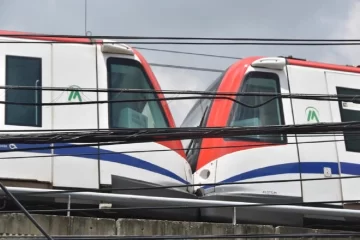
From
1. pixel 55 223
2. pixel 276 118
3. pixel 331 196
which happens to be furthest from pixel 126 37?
pixel 331 196

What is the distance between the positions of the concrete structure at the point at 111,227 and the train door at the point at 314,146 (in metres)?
1.31

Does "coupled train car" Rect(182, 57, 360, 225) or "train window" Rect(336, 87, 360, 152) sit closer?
"coupled train car" Rect(182, 57, 360, 225)

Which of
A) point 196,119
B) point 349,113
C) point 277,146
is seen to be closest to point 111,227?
point 277,146

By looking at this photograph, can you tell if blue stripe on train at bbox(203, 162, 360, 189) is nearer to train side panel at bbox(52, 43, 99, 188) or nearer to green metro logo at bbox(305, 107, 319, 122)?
green metro logo at bbox(305, 107, 319, 122)

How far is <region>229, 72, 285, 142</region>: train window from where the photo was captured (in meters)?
10.6

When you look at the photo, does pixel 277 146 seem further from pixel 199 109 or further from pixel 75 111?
pixel 75 111

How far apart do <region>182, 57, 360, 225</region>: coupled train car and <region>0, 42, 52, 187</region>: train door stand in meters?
2.17

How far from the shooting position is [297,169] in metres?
10.6

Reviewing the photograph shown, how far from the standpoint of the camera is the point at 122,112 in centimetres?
1012

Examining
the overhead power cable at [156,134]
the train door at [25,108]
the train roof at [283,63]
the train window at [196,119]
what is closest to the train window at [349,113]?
the train roof at [283,63]

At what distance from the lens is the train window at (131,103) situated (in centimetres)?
1008

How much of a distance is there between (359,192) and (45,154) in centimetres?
445

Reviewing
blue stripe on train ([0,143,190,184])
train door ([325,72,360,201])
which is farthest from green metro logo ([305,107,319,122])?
blue stripe on train ([0,143,190,184])

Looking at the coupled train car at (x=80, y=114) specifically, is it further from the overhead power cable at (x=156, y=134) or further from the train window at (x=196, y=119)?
the overhead power cable at (x=156, y=134)
